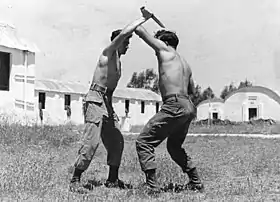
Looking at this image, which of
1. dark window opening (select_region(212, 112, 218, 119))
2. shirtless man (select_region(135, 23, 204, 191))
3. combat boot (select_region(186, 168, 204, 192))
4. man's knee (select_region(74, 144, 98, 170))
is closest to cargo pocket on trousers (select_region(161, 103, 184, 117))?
shirtless man (select_region(135, 23, 204, 191))

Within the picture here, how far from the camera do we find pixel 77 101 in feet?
122

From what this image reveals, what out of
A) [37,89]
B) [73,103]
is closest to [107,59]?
[37,89]

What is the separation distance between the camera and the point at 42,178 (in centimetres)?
600

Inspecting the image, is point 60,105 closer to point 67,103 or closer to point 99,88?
point 67,103

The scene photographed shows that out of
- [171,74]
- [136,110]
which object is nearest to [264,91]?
[136,110]

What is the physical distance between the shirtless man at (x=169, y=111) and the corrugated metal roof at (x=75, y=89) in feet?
94.5

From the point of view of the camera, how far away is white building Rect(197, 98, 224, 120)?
157ft

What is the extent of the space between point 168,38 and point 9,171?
2.68 meters

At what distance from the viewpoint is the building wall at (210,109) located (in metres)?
47.7

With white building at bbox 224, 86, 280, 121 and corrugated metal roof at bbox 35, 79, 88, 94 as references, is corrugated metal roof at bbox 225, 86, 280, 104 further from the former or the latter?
corrugated metal roof at bbox 35, 79, 88, 94

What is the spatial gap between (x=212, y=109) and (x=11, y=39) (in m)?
32.5

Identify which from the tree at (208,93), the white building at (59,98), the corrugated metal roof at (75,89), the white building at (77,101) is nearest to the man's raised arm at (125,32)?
the white building at (77,101)

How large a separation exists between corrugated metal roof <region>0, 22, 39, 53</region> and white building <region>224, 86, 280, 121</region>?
2934 centimetres

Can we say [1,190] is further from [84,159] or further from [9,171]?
[9,171]
